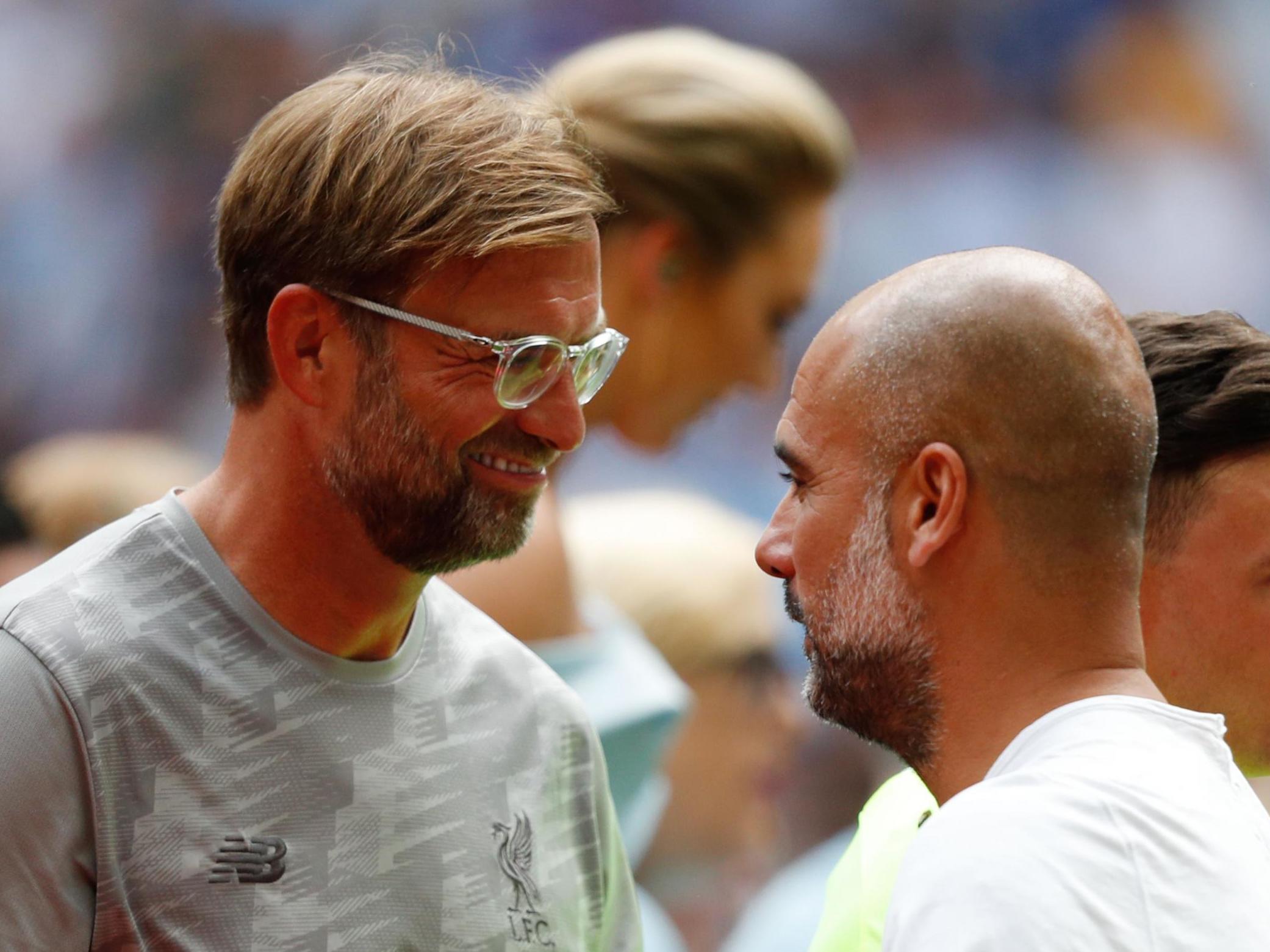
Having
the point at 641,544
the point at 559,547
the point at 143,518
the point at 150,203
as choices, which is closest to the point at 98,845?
the point at 143,518

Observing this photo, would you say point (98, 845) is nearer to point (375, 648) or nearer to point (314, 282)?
point (375, 648)

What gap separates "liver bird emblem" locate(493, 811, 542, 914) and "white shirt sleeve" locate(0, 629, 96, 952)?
1.48ft

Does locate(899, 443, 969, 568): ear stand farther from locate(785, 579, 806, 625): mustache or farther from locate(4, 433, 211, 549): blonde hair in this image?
locate(4, 433, 211, 549): blonde hair

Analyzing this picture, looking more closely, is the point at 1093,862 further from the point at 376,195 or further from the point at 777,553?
the point at 376,195

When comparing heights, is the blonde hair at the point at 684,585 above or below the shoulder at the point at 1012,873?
below

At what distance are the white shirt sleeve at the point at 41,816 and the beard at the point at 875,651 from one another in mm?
749

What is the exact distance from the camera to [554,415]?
1.72 m

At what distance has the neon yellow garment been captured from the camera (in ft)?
5.51

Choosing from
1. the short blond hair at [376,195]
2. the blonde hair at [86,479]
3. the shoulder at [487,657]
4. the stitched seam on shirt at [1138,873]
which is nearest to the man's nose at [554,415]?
the short blond hair at [376,195]

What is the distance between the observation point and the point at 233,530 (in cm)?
167

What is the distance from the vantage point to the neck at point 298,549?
5.43 feet

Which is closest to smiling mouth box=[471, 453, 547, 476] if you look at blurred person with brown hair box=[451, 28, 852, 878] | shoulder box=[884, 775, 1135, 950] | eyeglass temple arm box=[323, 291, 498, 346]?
eyeglass temple arm box=[323, 291, 498, 346]

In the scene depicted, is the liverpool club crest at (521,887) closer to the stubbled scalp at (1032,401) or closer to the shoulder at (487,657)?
the shoulder at (487,657)

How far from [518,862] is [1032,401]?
0.78 m
